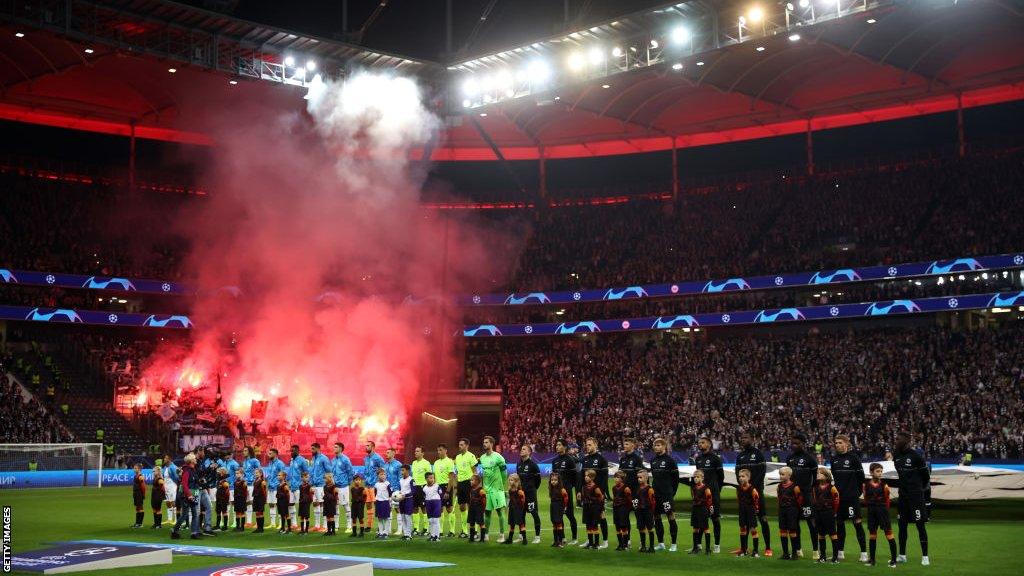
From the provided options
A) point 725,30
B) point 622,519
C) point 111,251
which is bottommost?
point 622,519

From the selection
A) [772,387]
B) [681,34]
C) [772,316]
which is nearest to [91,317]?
[681,34]

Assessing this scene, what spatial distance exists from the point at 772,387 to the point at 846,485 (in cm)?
2806

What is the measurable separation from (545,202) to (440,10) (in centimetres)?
1404

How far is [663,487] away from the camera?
55.4 ft

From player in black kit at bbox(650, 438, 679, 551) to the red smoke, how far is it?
86.9 ft

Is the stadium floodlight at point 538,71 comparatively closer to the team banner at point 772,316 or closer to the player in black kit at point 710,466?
the team banner at point 772,316

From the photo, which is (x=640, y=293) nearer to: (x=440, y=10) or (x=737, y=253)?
(x=737, y=253)

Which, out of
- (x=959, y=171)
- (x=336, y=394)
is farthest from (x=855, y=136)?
(x=336, y=394)

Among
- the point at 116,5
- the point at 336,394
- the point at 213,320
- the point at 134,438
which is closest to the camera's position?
the point at 116,5

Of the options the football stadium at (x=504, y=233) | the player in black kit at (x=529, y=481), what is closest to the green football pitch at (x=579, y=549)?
the player in black kit at (x=529, y=481)

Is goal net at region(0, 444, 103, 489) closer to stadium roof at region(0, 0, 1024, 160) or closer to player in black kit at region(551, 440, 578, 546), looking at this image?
stadium roof at region(0, 0, 1024, 160)

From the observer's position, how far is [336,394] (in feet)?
147

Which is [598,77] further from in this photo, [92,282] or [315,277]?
[92,282]

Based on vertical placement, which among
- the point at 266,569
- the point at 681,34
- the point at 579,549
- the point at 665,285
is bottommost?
the point at 579,549
